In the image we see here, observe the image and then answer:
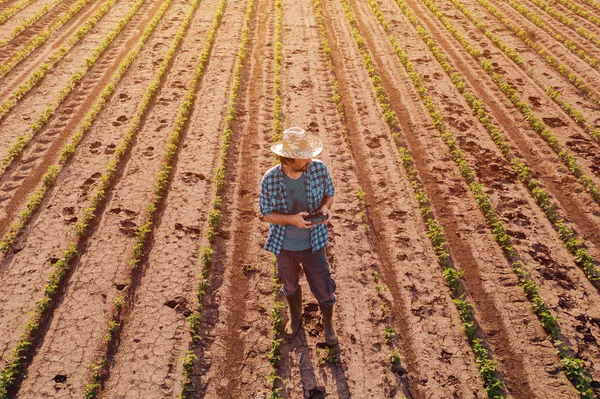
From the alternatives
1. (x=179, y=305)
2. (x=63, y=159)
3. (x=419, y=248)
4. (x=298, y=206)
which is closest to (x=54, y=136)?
(x=63, y=159)

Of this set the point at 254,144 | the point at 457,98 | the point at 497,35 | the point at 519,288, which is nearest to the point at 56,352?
the point at 254,144

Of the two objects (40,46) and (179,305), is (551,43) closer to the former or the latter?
(179,305)

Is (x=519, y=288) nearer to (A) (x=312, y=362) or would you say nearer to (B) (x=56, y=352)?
(A) (x=312, y=362)

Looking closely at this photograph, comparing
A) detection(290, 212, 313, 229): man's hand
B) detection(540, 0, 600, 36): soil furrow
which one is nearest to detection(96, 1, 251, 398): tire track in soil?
detection(290, 212, 313, 229): man's hand

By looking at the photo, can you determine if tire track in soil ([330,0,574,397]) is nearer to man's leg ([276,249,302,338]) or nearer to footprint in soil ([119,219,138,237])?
man's leg ([276,249,302,338])

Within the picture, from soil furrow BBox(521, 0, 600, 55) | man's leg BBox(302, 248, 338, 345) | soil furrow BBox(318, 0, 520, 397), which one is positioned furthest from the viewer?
soil furrow BBox(521, 0, 600, 55)

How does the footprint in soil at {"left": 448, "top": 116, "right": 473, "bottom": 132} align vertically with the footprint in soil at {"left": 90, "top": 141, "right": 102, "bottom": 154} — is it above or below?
above

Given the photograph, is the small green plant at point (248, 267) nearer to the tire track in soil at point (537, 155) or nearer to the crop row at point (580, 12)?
the tire track in soil at point (537, 155)

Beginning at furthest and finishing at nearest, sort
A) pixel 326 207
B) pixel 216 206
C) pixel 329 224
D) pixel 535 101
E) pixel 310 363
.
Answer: pixel 535 101
pixel 216 206
pixel 329 224
pixel 310 363
pixel 326 207

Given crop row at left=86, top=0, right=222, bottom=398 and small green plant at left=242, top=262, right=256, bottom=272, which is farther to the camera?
small green plant at left=242, top=262, right=256, bottom=272
